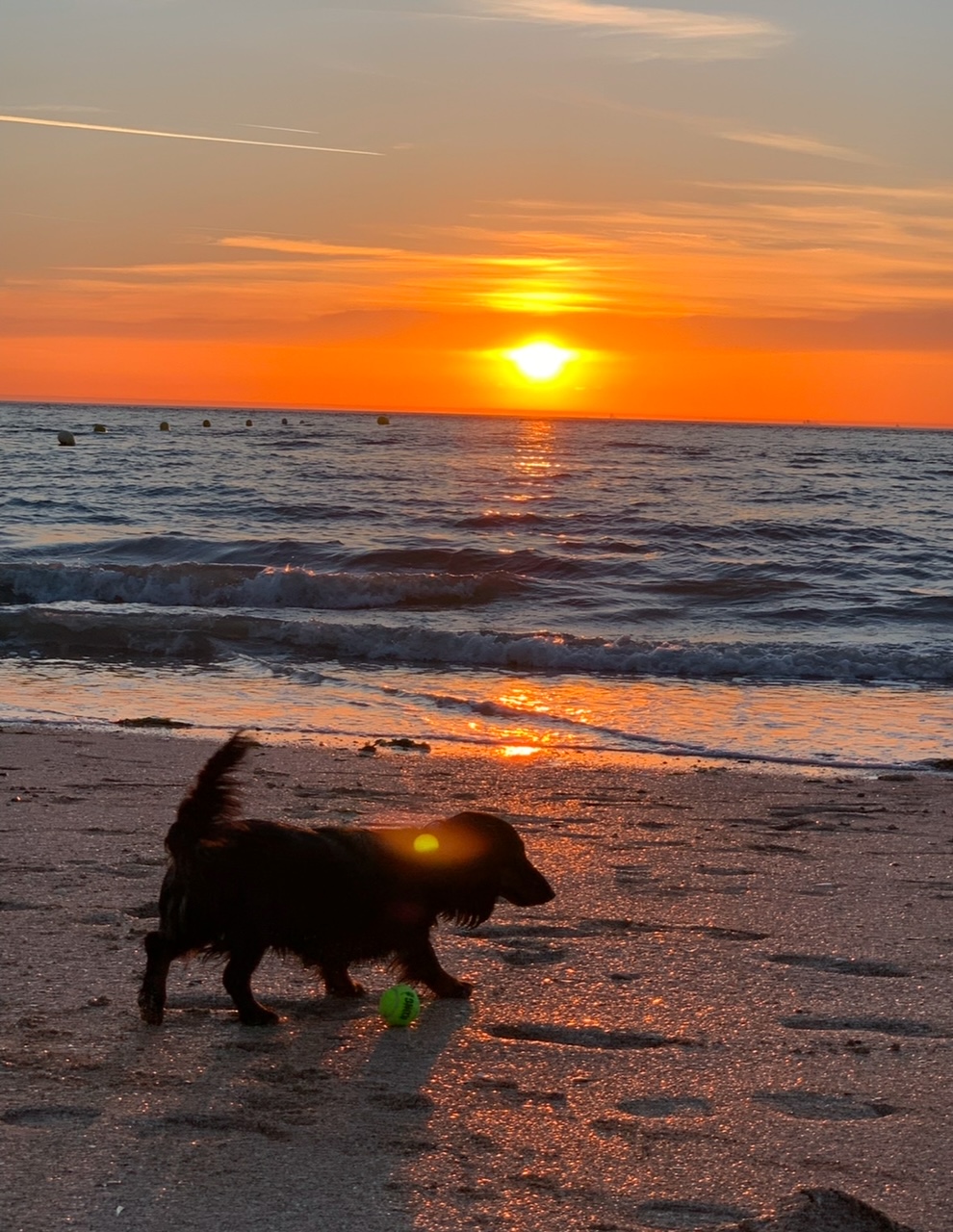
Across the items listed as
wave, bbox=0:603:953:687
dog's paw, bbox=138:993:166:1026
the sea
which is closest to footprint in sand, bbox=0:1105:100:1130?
dog's paw, bbox=138:993:166:1026

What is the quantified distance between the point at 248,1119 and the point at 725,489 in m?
37.0

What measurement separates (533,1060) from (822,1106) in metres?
0.80

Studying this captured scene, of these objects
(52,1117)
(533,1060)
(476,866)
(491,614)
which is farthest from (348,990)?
(491,614)

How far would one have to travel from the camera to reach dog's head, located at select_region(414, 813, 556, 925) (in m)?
4.46

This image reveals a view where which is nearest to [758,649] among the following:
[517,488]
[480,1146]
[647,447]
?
[480,1146]

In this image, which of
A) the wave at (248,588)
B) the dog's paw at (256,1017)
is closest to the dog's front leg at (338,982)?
the dog's paw at (256,1017)

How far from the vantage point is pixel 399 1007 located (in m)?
4.18

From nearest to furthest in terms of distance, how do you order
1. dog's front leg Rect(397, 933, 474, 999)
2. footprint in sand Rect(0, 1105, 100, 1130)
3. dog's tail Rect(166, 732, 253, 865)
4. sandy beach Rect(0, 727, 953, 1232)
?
sandy beach Rect(0, 727, 953, 1232) < footprint in sand Rect(0, 1105, 100, 1130) < dog's tail Rect(166, 732, 253, 865) < dog's front leg Rect(397, 933, 474, 999)

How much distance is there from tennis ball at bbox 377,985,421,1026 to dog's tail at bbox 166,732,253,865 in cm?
79

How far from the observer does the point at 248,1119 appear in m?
3.41

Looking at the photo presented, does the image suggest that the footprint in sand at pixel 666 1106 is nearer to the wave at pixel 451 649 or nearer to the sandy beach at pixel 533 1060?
the sandy beach at pixel 533 1060

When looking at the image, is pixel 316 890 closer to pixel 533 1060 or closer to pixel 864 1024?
pixel 533 1060

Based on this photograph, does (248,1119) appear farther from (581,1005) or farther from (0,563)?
(0,563)

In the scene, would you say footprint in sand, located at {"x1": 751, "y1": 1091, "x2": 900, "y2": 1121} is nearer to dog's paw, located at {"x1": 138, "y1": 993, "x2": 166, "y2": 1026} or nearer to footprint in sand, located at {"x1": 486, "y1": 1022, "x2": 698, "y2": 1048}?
footprint in sand, located at {"x1": 486, "y1": 1022, "x2": 698, "y2": 1048}
